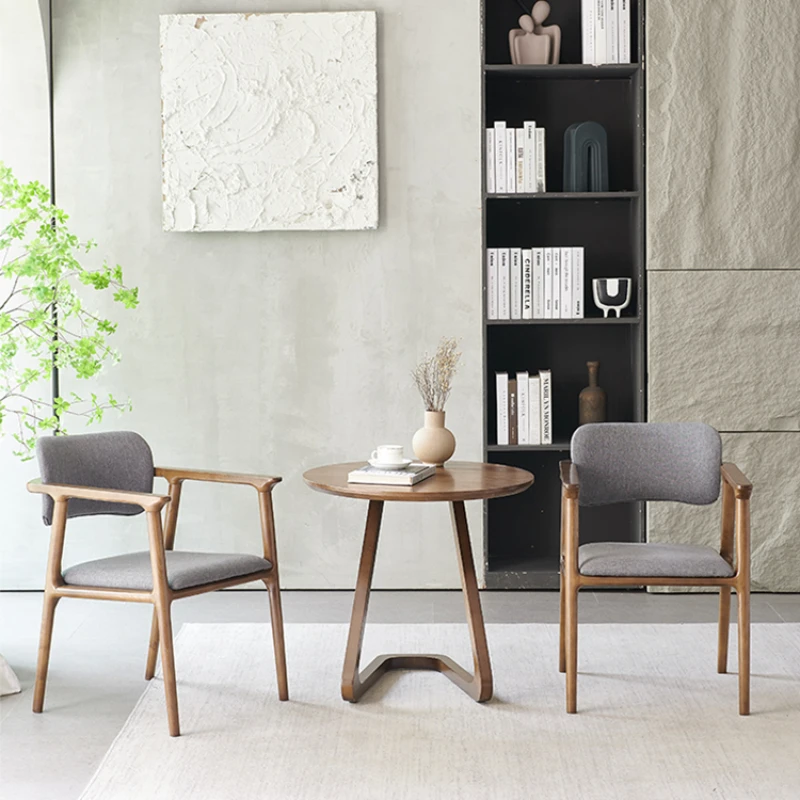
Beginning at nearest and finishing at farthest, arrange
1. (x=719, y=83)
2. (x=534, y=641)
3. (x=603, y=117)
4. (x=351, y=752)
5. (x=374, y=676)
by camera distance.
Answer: (x=351, y=752) → (x=374, y=676) → (x=534, y=641) → (x=719, y=83) → (x=603, y=117)

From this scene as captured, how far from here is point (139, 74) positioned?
4.79 meters

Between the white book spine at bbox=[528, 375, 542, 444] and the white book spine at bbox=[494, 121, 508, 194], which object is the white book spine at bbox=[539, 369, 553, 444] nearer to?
the white book spine at bbox=[528, 375, 542, 444]

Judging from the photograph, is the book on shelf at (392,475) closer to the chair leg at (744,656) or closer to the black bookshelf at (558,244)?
the chair leg at (744,656)

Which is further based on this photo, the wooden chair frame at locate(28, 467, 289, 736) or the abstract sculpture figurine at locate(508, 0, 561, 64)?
the abstract sculpture figurine at locate(508, 0, 561, 64)

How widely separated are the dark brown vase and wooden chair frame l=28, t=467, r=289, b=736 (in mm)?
1817

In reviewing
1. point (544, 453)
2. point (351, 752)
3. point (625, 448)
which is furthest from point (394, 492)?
point (544, 453)

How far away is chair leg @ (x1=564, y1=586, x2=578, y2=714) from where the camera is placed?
3.27 m

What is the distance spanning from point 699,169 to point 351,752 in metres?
2.92

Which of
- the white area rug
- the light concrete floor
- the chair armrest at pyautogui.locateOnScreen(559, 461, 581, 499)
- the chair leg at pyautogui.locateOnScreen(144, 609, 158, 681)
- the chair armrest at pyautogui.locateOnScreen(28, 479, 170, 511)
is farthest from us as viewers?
the chair leg at pyautogui.locateOnScreen(144, 609, 158, 681)

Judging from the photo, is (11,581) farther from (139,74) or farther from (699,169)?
(699,169)

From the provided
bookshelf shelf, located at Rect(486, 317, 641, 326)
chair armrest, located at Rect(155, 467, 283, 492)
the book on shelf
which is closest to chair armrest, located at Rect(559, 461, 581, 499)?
the book on shelf

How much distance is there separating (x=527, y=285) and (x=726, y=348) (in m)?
0.90

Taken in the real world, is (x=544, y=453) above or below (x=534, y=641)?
above

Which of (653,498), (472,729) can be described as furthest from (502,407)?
(472,729)
